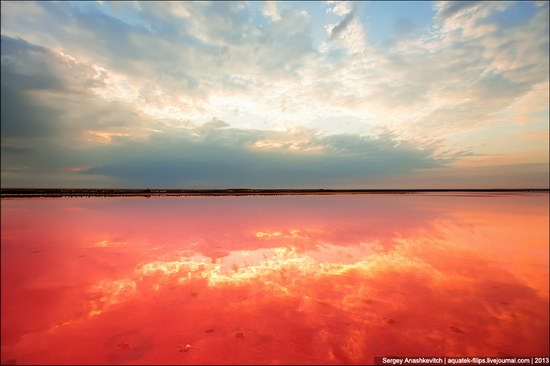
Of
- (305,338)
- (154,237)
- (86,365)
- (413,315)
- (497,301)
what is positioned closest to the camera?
(86,365)

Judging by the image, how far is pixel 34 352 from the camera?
4.23 m

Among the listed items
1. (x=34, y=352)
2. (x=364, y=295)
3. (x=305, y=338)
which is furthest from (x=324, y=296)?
(x=34, y=352)

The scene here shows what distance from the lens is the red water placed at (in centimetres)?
445

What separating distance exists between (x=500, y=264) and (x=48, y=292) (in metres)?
12.8

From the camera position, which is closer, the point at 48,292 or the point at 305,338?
the point at 305,338

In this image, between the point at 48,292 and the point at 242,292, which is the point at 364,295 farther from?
the point at 48,292

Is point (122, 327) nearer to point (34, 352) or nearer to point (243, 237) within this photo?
point (34, 352)

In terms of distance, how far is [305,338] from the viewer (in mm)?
4750

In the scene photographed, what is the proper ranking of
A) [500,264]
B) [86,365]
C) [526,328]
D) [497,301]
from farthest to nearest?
[500,264], [497,301], [526,328], [86,365]

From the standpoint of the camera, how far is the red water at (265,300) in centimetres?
445

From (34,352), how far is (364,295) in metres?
6.24

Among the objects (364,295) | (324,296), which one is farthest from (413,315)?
(324,296)

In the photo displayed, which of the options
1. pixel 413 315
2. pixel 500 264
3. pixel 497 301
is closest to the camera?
pixel 413 315

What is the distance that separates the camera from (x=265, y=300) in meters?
6.18
